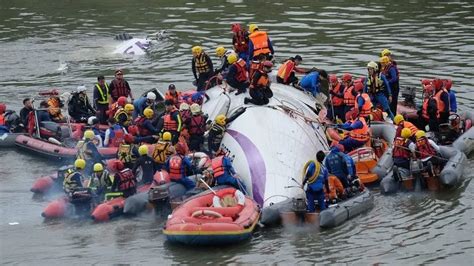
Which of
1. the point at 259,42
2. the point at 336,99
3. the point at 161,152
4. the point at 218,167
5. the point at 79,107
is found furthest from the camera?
the point at 79,107

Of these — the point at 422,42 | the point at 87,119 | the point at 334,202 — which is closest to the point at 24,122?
the point at 87,119

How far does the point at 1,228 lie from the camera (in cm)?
2066

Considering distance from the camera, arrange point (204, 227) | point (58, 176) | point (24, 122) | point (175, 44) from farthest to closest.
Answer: point (175, 44) → point (24, 122) → point (58, 176) → point (204, 227)

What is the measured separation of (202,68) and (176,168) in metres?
6.53

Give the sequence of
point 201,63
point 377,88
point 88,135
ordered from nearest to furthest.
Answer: point 88,135 → point 377,88 → point 201,63

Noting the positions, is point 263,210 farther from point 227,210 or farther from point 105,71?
point 105,71

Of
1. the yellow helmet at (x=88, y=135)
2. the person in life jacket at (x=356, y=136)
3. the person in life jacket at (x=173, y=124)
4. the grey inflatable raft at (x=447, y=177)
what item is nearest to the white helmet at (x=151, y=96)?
the person in life jacket at (x=173, y=124)

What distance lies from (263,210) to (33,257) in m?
4.46

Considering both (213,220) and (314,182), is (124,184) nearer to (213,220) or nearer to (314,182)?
(213,220)

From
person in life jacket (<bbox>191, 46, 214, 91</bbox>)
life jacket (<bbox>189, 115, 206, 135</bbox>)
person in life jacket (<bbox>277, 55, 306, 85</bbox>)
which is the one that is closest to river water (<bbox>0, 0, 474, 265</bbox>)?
life jacket (<bbox>189, 115, 206, 135</bbox>)

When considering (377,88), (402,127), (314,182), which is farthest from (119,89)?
(314,182)

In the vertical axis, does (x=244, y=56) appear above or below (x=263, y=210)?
above

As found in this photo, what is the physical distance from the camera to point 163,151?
21.9 m

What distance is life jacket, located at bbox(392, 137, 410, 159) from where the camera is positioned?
21.4 m
